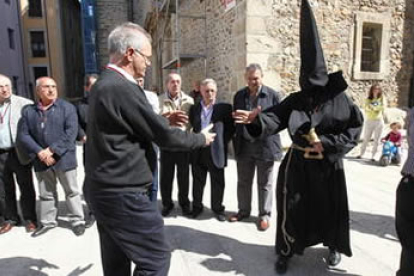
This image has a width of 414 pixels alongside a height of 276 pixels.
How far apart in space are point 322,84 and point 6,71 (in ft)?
70.3

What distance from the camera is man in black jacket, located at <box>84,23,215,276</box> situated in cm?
161

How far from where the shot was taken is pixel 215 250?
299cm

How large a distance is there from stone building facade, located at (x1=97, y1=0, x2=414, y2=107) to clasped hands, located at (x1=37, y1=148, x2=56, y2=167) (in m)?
4.39

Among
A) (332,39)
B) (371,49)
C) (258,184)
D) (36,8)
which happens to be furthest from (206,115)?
(36,8)

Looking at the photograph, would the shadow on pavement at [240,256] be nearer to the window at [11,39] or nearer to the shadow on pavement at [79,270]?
the shadow on pavement at [79,270]

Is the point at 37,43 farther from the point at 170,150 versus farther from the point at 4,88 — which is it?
the point at 170,150

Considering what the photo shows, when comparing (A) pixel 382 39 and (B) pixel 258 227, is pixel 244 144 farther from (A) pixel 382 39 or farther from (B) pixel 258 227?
(A) pixel 382 39

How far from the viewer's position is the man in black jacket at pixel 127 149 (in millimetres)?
1614

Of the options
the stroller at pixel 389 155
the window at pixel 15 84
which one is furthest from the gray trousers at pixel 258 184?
the window at pixel 15 84

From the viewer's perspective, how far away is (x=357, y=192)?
462 cm

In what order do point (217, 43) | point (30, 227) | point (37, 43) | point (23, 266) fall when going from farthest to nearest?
point (37, 43)
point (217, 43)
point (30, 227)
point (23, 266)

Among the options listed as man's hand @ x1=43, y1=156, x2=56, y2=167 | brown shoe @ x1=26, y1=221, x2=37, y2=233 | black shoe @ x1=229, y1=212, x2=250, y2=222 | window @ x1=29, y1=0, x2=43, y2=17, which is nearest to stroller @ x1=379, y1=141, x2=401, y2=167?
black shoe @ x1=229, y1=212, x2=250, y2=222

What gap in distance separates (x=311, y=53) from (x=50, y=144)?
2.68 meters

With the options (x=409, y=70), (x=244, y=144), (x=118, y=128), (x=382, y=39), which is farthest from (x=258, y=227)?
(x=409, y=70)
